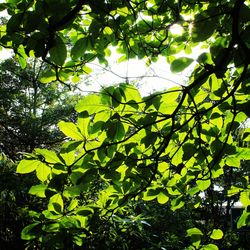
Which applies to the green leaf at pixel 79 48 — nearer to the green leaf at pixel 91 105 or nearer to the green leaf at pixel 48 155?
the green leaf at pixel 91 105

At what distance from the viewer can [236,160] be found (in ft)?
4.60

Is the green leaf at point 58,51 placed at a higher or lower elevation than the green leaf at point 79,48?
lower

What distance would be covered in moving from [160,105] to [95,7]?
0.46 meters

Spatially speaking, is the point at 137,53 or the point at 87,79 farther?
the point at 87,79

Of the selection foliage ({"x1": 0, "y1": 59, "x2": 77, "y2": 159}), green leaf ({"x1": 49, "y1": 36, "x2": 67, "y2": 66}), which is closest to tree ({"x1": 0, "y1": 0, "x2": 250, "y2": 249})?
green leaf ({"x1": 49, "y1": 36, "x2": 67, "y2": 66})

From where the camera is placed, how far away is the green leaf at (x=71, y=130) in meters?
1.14

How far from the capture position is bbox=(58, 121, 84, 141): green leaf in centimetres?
114

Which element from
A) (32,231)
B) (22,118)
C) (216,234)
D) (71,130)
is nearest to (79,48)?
(71,130)

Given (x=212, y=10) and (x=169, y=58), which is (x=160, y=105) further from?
(x=169, y=58)

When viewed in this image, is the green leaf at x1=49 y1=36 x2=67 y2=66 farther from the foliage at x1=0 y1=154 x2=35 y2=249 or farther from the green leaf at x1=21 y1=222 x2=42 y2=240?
the foliage at x1=0 y1=154 x2=35 y2=249

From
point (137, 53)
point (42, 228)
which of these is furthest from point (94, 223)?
point (137, 53)

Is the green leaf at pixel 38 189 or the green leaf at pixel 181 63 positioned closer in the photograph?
the green leaf at pixel 181 63

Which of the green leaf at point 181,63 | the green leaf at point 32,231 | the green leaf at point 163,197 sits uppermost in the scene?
the green leaf at point 181,63

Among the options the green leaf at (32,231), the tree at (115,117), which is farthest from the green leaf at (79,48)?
the green leaf at (32,231)
